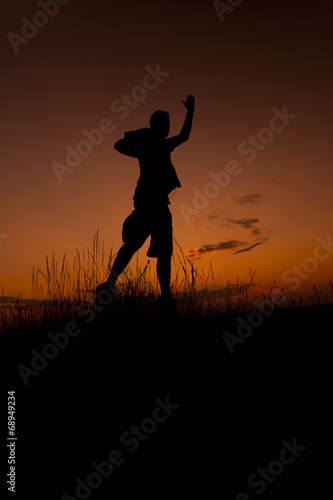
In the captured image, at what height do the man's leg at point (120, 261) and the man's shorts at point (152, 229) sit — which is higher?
the man's shorts at point (152, 229)

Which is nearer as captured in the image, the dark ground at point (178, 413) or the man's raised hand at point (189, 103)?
the dark ground at point (178, 413)

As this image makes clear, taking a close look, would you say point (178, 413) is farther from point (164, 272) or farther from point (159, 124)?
point (159, 124)

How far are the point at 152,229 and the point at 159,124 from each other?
109cm

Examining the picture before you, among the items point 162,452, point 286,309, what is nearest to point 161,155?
point 286,309

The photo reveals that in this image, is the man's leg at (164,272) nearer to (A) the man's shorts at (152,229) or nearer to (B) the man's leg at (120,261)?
(A) the man's shorts at (152,229)

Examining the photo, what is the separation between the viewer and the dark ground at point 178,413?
137 cm

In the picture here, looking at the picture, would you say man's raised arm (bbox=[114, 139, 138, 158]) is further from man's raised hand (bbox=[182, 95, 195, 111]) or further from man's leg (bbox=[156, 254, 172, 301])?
man's leg (bbox=[156, 254, 172, 301])

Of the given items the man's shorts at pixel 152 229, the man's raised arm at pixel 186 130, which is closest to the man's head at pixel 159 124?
Answer: the man's raised arm at pixel 186 130

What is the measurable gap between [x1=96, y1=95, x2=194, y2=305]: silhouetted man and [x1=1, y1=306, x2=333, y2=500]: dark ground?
3.26ft

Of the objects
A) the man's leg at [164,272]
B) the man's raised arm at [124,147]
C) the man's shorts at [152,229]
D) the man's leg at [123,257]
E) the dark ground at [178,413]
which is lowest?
the dark ground at [178,413]

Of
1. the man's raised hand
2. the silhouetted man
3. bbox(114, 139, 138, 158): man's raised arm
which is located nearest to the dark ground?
the silhouetted man

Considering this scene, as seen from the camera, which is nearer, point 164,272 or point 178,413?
point 178,413

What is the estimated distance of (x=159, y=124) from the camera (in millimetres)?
3865

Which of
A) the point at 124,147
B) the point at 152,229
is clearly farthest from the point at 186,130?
the point at 152,229
